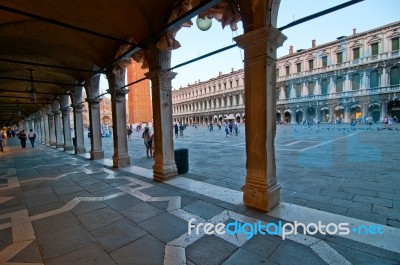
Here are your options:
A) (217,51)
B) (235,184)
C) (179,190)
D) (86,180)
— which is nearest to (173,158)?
(179,190)

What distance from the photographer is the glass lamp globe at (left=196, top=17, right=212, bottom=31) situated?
165 inches

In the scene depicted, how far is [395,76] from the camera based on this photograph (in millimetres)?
28922

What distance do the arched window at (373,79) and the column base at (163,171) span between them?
1473 inches

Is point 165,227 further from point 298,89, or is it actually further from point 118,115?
point 298,89

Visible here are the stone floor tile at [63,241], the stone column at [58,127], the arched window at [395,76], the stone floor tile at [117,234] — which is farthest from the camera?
the arched window at [395,76]

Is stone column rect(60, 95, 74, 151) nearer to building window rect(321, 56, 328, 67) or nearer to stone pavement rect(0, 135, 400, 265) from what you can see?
stone pavement rect(0, 135, 400, 265)

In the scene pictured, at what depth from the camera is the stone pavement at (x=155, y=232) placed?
2.24 meters

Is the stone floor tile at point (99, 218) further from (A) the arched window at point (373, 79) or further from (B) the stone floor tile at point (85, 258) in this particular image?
(A) the arched window at point (373, 79)

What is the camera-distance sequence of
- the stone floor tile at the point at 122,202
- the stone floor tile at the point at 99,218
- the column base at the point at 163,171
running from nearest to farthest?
the stone floor tile at the point at 99,218
the stone floor tile at the point at 122,202
the column base at the point at 163,171

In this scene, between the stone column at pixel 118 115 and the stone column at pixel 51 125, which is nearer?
the stone column at pixel 118 115

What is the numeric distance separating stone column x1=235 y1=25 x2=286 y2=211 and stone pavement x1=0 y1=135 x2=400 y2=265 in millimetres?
313

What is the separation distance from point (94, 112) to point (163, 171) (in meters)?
5.59

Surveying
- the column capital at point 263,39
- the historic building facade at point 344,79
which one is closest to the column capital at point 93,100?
the column capital at point 263,39

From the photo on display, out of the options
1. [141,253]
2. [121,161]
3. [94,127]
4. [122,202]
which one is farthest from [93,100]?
[141,253]
